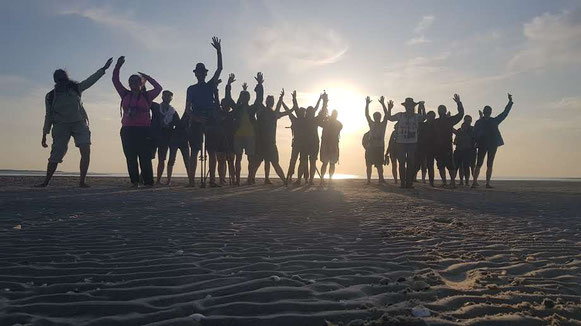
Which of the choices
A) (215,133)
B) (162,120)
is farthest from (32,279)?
(162,120)

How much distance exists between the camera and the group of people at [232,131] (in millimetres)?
9906

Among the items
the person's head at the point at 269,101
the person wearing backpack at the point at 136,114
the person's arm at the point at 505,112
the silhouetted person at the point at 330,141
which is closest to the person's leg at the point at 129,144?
the person wearing backpack at the point at 136,114

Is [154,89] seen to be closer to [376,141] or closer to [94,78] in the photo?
[94,78]

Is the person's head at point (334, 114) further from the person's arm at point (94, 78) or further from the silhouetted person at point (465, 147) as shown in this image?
the person's arm at point (94, 78)

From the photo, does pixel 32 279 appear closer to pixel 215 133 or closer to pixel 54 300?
pixel 54 300

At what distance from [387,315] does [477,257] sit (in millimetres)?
1749

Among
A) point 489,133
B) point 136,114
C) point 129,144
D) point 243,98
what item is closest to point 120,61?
point 136,114

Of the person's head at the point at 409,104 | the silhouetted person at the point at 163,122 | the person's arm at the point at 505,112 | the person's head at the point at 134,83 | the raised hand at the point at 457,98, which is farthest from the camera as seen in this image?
the person's arm at the point at 505,112

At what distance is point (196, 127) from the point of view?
440 inches

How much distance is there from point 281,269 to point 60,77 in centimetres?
822

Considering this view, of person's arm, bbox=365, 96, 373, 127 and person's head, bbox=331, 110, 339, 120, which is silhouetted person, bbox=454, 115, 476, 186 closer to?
person's arm, bbox=365, 96, 373, 127

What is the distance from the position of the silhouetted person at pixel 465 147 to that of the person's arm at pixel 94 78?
10.2 meters

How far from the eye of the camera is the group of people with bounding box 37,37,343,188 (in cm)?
980

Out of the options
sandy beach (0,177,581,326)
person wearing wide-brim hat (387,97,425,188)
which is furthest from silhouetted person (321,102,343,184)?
sandy beach (0,177,581,326)
